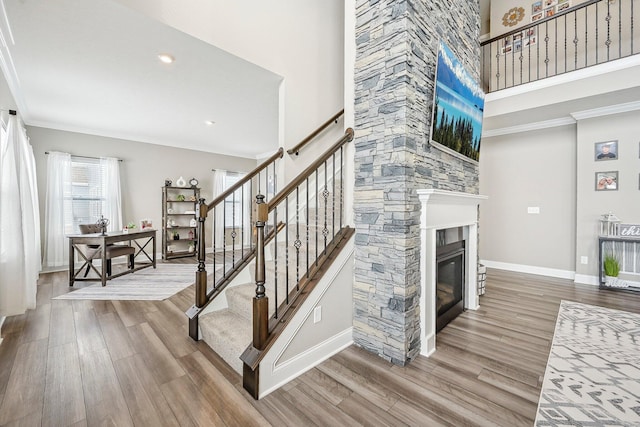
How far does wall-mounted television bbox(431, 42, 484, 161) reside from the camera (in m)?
2.27

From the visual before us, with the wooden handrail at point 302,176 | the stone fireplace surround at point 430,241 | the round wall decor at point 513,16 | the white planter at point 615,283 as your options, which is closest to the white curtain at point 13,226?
the wooden handrail at point 302,176

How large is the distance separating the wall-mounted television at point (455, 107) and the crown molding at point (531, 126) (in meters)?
2.66

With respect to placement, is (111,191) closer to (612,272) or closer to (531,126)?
(531,126)

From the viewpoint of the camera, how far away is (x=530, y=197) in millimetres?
5004

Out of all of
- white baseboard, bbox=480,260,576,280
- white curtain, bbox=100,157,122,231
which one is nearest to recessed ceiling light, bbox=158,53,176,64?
white curtain, bbox=100,157,122,231

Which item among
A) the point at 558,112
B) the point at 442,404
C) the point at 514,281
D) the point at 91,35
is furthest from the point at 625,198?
the point at 91,35

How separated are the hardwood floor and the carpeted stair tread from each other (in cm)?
8

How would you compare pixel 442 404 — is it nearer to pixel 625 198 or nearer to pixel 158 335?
pixel 158 335

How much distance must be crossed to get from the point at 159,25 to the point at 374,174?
233cm

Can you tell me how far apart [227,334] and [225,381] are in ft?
1.20

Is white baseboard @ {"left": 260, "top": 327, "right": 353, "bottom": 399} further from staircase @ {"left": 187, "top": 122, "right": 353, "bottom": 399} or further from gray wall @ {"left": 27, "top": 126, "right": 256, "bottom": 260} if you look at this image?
gray wall @ {"left": 27, "top": 126, "right": 256, "bottom": 260}

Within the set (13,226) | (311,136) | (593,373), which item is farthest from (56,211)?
(593,373)

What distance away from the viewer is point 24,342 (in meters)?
2.39

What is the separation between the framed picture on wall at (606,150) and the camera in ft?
13.3
